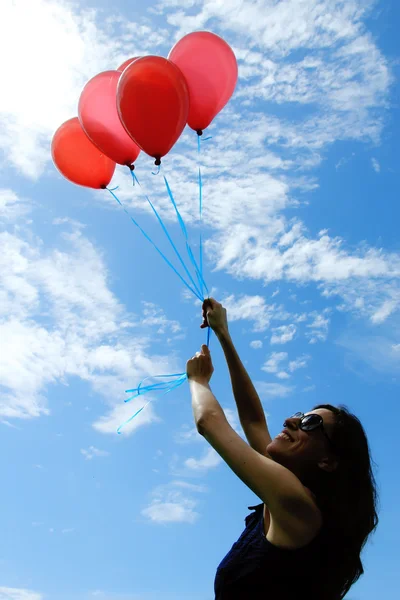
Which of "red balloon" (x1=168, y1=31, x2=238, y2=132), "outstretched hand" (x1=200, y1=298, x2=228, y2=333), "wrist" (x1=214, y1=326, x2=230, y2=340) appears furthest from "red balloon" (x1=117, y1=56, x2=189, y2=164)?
"wrist" (x1=214, y1=326, x2=230, y2=340)

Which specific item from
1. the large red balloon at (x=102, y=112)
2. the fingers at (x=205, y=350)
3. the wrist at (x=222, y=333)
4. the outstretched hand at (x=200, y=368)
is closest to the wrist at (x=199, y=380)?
the outstretched hand at (x=200, y=368)

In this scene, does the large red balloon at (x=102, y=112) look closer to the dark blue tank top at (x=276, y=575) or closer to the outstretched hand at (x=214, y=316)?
the outstretched hand at (x=214, y=316)

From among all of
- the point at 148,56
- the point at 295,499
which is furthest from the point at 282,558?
the point at 148,56

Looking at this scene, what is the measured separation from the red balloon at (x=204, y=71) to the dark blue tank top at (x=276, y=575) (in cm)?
359

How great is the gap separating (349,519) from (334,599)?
0.99 ft

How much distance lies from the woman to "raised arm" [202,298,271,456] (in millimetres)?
532

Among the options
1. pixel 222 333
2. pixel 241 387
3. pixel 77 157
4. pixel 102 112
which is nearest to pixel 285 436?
pixel 241 387

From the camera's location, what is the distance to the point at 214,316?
3150 mm

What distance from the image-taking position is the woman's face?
2.30 metres

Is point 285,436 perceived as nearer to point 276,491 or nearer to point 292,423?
point 292,423

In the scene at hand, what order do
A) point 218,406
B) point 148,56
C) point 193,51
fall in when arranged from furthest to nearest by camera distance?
point 193,51 < point 148,56 < point 218,406

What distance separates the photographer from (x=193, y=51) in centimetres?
462

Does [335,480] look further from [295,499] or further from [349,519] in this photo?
[295,499]

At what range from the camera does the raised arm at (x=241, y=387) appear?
9.76ft
